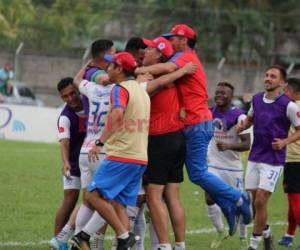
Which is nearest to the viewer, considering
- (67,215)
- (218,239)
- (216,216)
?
(67,215)

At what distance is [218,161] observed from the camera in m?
13.2

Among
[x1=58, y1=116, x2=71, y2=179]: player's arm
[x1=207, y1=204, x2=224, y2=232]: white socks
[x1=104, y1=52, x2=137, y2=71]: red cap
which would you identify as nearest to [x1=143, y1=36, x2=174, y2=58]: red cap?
[x1=104, y1=52, x2=137, y2=71]: red cap

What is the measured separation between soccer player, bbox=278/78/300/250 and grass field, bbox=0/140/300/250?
1.72ft

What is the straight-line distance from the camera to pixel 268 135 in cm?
1148

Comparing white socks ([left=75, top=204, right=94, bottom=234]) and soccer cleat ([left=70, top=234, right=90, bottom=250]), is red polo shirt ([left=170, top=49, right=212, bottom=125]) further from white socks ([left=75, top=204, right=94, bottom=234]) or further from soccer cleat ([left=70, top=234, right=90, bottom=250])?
soccer cleat ([left=70, top=234, right=90, bottom=250])

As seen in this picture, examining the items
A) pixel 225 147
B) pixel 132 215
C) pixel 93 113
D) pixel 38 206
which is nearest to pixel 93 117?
pixel 93 113

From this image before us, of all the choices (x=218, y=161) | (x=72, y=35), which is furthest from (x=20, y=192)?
(x=72, y=35)

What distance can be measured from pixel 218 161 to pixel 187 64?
3.05 meters

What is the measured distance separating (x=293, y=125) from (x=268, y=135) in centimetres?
33

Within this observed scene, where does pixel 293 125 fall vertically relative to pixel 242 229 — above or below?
above

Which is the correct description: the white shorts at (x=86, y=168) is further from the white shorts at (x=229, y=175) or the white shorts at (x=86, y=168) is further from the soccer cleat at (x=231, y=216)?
the white shorts at (x=229, y=175)

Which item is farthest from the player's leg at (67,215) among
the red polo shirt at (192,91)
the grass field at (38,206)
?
the red polo shirt at (192,91)

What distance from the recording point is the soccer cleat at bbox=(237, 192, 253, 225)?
1146 centimetres

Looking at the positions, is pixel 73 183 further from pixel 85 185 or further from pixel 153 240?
pixel 153 240
